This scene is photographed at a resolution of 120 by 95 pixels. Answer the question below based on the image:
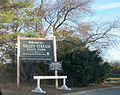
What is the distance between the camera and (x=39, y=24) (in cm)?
1831

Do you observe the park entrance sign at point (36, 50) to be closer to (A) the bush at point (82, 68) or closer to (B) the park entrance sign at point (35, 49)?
(B) the park entrance sign at point (35, 49)

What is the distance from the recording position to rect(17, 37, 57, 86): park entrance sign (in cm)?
1373

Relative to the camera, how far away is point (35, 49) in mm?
13969

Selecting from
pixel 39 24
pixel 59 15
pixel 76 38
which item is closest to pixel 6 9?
pixel 39 24

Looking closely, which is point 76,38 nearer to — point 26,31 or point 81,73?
point 81,73

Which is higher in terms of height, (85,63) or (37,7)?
(37,7)

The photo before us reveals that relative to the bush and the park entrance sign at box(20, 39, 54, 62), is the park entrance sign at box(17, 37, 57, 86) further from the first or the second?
the bush

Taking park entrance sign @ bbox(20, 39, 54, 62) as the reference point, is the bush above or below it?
below

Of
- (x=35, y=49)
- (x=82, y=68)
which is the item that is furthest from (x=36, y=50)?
(x=82, y=68)

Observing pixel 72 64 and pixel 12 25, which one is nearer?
pixel 12 25

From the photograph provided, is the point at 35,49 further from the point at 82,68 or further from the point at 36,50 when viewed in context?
the point at 82,68

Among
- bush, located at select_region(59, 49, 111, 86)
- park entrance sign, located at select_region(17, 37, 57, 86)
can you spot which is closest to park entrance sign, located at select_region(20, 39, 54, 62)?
park entrance sign, located at select_region(17, 37, 57, 86)

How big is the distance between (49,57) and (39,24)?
5.26 metres

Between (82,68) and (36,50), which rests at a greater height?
(36,50)
